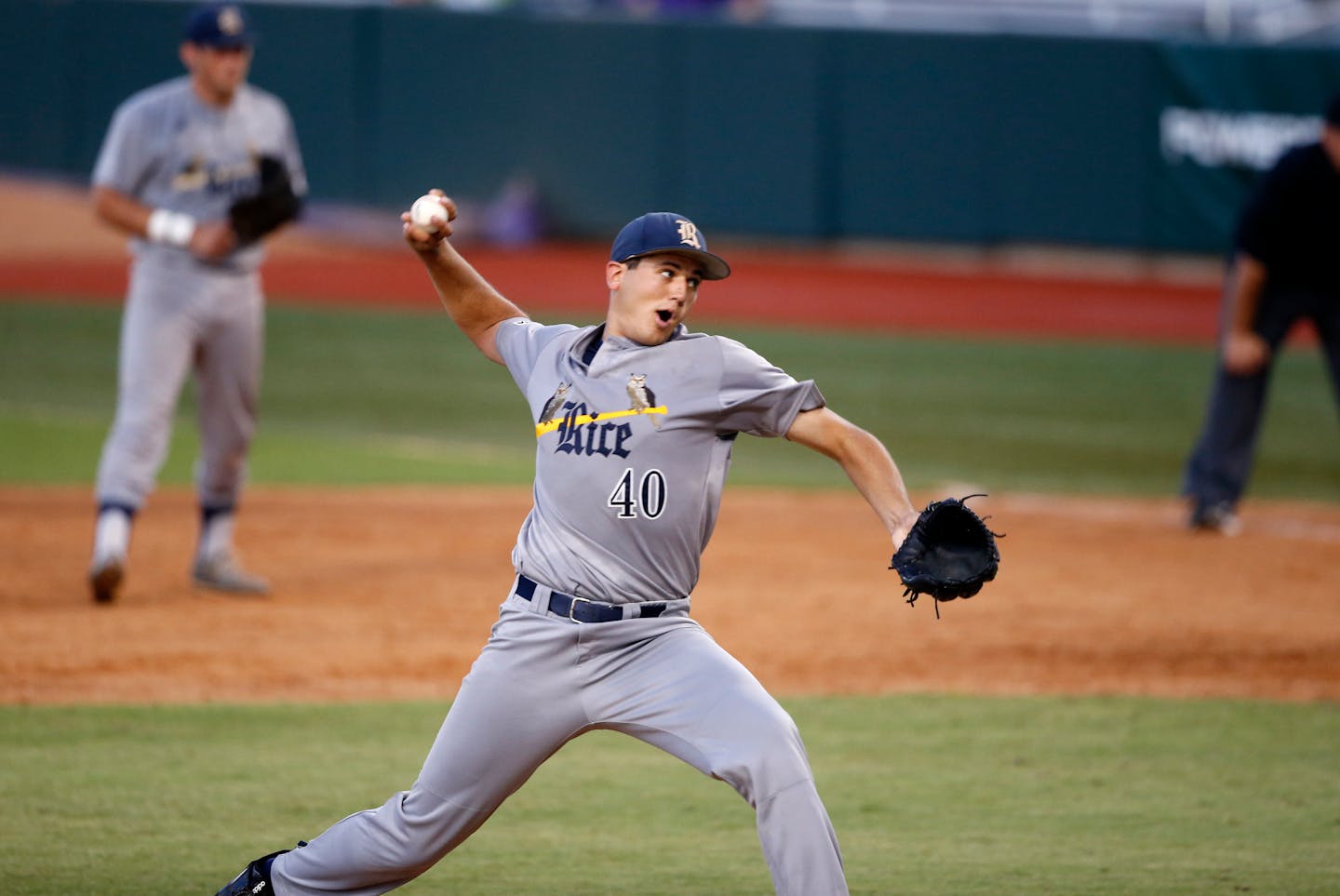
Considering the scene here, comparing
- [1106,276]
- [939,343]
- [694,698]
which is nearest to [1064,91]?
[1106,276]

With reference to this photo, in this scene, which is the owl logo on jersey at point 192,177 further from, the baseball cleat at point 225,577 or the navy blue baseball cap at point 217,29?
the baseball cleat at point 225,577

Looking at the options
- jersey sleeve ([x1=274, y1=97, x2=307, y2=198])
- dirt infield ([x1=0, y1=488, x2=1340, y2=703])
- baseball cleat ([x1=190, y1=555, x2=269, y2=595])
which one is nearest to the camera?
dirt infield ([x1=0, y1=488, x2=1340, y2=703])

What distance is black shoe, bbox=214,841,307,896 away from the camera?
390 cm

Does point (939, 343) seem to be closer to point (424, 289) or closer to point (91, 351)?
point (424, 289)

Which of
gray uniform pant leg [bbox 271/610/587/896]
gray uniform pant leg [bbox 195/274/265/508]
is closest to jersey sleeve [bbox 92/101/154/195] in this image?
gray uniform pant leg [bbox 195/274/265/508]

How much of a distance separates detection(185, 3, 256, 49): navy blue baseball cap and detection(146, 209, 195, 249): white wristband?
74cm

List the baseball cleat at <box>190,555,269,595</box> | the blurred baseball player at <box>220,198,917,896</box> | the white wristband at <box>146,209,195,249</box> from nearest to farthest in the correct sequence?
the blurred baseball player at <box>220,198,917,896</box>
the white wristband at <box>146,209,195,249</box>
the baseball cleat at <box>190,555,269,595</box>

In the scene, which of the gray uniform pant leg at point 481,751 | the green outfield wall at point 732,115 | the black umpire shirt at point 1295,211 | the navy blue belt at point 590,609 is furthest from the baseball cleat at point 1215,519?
the green outfield wall at point 732,115

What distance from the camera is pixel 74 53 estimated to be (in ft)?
71.2

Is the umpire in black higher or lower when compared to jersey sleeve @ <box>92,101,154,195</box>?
lower

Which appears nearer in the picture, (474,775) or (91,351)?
(474,775)

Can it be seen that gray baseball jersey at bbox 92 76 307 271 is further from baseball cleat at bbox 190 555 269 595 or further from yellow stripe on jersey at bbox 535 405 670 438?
yellow stripe on jersey at bbox 535 405 670 438

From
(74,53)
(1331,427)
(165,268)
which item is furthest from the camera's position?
(74,53)

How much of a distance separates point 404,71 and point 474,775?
1920 cm
